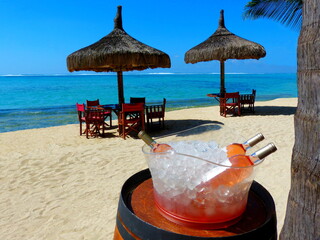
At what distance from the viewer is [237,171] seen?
0.94 m

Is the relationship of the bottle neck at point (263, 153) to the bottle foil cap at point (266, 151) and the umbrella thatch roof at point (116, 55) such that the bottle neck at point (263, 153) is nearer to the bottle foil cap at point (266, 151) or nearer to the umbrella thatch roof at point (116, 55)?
the bottle foil cap at point (266, 151)

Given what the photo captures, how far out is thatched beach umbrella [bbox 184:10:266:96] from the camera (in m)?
9.76

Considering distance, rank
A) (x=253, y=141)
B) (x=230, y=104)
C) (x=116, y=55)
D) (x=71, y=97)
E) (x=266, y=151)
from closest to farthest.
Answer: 1. (x=266, y=151)
2. (x=253, y=141)
3. (x=116, y=55)
4. (x=230, y=104)
5. (x=71, y=97)

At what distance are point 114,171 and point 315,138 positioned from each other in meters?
3.85

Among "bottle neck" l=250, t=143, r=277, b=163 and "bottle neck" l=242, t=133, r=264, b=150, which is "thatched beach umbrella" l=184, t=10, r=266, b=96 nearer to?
"bottle neck" l=242, t=133, r=264, b=150

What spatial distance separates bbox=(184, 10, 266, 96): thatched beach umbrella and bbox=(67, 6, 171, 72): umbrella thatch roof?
10.2 ft

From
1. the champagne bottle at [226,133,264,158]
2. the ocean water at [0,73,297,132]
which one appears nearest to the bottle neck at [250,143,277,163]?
the champagne bottle at [226,133,264,158]

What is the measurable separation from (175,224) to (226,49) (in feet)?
31.6

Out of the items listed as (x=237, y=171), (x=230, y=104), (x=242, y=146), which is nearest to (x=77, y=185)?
(x=242, y=146)

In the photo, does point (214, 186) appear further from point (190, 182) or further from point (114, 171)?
point (114, 171)

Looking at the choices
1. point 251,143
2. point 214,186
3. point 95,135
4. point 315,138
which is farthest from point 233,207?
point 95,135

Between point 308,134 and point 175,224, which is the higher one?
point 308,134

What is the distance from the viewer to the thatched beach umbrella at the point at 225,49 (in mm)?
9758

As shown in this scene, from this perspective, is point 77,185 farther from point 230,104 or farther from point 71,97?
point 71,97
